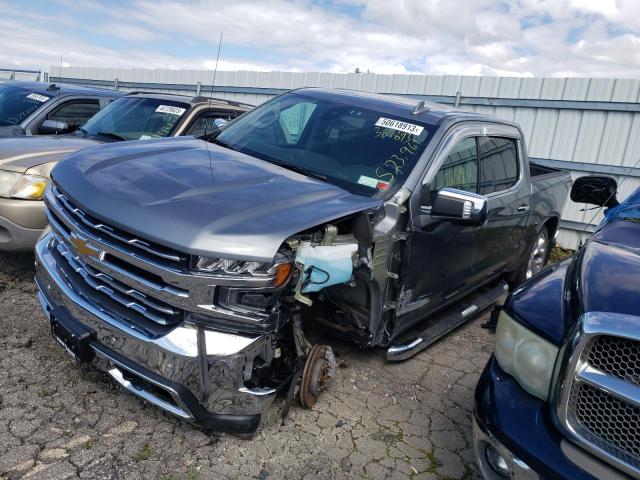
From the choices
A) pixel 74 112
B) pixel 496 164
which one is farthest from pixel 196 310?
pixel 74 112

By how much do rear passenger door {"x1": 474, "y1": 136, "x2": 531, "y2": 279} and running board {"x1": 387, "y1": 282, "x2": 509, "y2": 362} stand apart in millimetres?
229

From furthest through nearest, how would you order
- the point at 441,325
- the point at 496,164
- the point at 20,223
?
the point at 496,164 → the point at 441,325 → the point at 20,223

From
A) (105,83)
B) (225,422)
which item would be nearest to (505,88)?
(225,422)

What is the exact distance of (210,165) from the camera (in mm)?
2945

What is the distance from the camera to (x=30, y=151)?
4.17 metres

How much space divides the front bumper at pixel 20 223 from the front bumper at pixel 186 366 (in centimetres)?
168

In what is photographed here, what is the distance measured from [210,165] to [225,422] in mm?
1397

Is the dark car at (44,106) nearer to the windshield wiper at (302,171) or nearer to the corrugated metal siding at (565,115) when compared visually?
the windshield wiper at (302,171)

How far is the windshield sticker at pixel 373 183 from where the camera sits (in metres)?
3.19

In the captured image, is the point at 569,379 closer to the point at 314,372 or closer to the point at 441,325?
the point at 314,372

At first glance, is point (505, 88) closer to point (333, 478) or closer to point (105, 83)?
point (333, 478)

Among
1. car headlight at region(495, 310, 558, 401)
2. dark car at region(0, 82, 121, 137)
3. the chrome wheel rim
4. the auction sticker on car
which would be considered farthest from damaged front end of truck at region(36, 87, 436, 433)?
dark car at region(0, 82, 121, 137)

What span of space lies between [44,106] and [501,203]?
521 centimetres

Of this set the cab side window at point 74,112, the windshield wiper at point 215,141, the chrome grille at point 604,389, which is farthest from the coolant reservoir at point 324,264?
the cab side window at point 74,112
